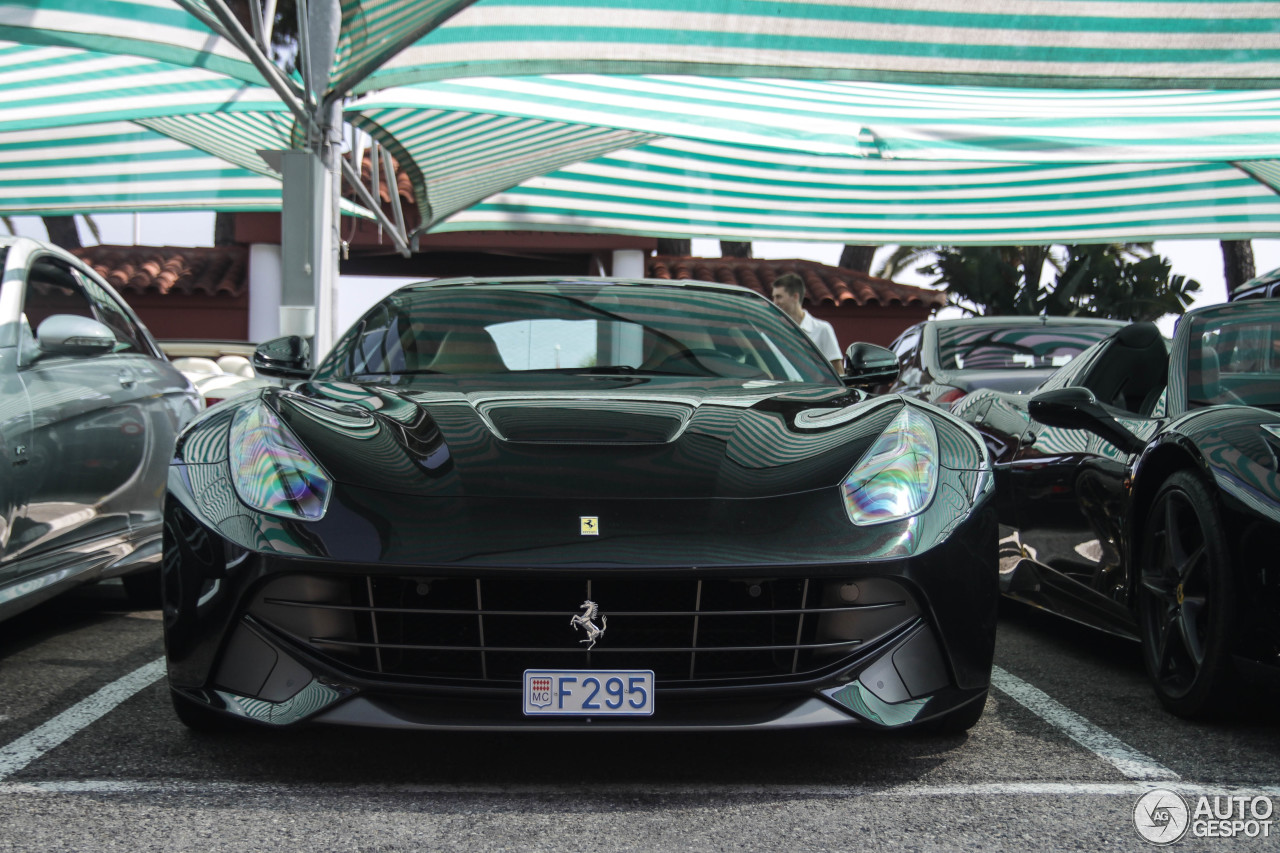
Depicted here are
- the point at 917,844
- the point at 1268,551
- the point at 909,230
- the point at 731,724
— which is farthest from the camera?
the point at 909,230

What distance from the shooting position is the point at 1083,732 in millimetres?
3102

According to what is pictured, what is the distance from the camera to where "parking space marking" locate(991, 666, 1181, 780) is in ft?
9.02

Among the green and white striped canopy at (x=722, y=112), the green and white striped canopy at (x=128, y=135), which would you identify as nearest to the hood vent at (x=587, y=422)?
the green and white striped canopy at (x=722, y=112)

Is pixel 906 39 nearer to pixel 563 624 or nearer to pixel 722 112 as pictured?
pixel 722 112

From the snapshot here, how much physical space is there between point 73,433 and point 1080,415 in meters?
3.17

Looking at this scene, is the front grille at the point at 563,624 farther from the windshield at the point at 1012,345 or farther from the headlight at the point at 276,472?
the windshield at the point at 1012,345

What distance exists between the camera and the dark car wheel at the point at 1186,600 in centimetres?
304

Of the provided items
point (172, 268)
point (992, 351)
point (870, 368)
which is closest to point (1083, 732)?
point (870, 368)

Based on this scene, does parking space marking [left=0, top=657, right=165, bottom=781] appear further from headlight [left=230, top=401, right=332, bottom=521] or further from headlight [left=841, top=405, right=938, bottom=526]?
headlight [left=841, top=405, right=938, bottom=526]

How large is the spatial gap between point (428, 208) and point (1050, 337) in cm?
706

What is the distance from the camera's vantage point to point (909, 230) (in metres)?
13.8

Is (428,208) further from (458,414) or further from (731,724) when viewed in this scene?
(731,724)

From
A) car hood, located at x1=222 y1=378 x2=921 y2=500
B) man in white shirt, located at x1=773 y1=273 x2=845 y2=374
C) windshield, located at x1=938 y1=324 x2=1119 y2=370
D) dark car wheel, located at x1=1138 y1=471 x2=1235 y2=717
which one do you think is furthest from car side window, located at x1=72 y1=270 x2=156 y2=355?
windshield, located at x1=938 y1=324 x2=1119 y2=370

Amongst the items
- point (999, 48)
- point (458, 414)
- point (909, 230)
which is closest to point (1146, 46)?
point (999, 48)
